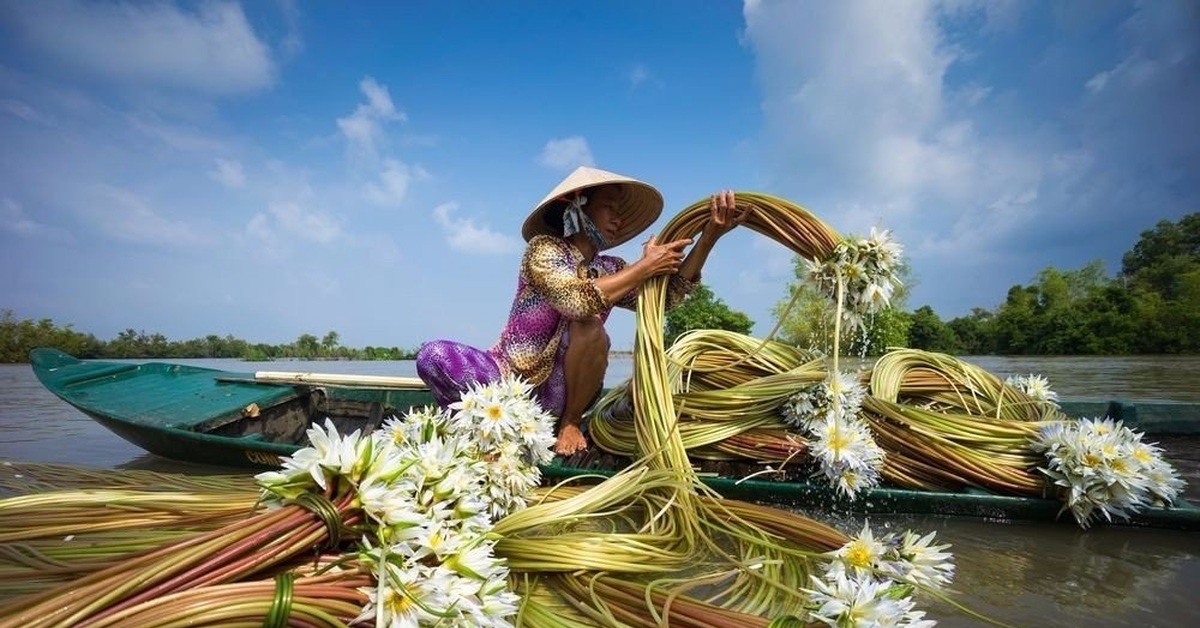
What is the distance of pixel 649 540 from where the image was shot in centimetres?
179

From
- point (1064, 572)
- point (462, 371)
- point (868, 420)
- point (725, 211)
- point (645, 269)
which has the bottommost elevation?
point (1064, 572)

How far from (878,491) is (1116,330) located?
37.4 m

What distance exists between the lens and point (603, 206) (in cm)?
303

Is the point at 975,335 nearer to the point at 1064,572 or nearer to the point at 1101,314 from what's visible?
the point at 1101,314

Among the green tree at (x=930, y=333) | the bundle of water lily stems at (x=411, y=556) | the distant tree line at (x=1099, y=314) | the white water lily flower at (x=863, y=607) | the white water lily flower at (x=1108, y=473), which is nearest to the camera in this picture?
the bundle of water lily stems at (x=411, y=556)

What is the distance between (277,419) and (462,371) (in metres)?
3.02

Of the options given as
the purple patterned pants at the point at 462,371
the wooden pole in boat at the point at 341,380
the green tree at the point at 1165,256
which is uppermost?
the green tree at the point at 1165,256

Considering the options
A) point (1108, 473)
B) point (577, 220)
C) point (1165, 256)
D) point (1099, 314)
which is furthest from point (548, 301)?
point (1165, 256)

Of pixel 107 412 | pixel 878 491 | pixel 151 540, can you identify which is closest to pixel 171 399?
pixel 107 412

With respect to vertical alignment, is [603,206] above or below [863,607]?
above

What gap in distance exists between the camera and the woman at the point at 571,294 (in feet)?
8.74

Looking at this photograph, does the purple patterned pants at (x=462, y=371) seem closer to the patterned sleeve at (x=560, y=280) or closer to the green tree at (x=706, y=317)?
the patterned sleeve at (x=560, y=280)

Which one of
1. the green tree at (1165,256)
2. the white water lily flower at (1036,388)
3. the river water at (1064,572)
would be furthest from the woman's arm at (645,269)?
the green tree at (1165,256)

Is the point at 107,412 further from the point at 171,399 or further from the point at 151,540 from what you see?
the point at 151,540
